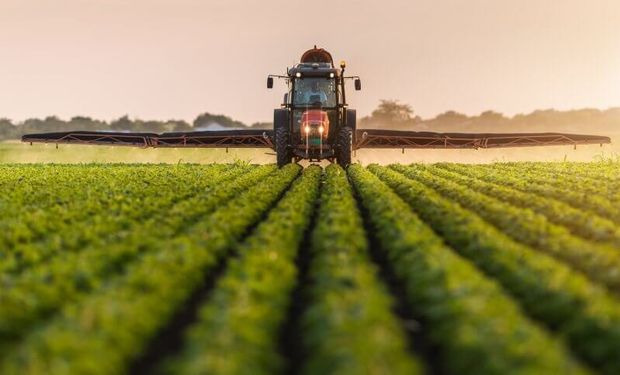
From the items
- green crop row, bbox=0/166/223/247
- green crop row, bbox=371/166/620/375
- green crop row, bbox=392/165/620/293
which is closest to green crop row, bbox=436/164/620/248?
green crop row, bbox=392/165/620/293

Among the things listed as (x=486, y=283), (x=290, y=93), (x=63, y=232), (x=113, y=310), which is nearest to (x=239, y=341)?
(x=113, y=310)

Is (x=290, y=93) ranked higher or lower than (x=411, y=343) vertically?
higher

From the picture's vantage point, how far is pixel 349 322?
17.7ft

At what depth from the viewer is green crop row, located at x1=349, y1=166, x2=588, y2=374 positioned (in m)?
4.84

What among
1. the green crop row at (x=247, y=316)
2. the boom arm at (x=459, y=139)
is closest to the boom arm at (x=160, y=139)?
the boom arm at (x=459, y=139)

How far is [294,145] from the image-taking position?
87.7ft

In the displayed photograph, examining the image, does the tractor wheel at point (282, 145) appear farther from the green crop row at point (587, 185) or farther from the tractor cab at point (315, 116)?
the green crop row at point (587, 185)

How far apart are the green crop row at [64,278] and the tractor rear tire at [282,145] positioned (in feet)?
52.8

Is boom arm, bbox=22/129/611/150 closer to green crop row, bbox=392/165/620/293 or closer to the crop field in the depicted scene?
green crop row, bbox=392/165/620/293

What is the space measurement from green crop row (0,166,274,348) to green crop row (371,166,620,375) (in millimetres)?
3826

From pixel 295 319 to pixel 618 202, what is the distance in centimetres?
912

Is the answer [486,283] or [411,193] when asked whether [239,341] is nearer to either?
[486,283]

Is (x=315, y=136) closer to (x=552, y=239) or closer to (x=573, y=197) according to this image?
(x=573, y=197)

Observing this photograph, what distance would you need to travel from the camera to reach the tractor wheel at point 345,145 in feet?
84.8
